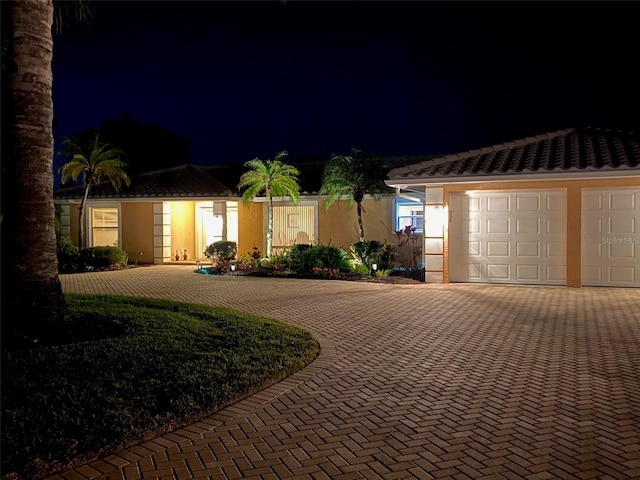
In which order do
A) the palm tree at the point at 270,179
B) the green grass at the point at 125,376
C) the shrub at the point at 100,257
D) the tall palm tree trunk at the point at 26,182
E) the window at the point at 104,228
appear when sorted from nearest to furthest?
the green grass at the point at 125,376 → the tall palm tree trunk at the point at 26,182 → the palm tree at the point at 270,179 → the shrub at the point at 100,257 → the window at the point at 104,228

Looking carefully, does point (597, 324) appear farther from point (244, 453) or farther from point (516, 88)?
point (516, 88)

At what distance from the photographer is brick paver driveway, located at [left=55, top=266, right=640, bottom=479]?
3.87 meters

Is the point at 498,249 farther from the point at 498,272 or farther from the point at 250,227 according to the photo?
the point at 250,227

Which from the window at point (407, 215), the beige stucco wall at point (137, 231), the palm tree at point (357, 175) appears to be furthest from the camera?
the beige stucco wall at point (137, 231)

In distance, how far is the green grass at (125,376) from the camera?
4.18 meters

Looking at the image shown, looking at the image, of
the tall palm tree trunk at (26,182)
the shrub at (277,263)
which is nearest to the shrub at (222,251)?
the shrub at (277,263)

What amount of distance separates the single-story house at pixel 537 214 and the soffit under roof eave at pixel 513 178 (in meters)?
0.02

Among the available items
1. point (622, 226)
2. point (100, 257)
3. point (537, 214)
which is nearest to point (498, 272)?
point (537, 214)

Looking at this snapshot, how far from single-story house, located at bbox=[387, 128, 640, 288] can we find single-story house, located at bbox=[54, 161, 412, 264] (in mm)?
5248

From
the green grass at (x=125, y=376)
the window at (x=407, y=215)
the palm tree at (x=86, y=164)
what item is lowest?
the green grass at (x=125, y=376)

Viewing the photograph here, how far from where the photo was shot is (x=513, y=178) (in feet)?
43.8

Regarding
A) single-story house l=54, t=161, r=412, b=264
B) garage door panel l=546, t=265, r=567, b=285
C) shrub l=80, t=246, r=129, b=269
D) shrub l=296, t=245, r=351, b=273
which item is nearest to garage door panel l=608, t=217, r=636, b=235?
garage door panel l=546, t=265, r=567, b=285

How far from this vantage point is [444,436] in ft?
14.3

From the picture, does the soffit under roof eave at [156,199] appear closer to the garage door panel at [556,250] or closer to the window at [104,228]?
the window at [104,228]
